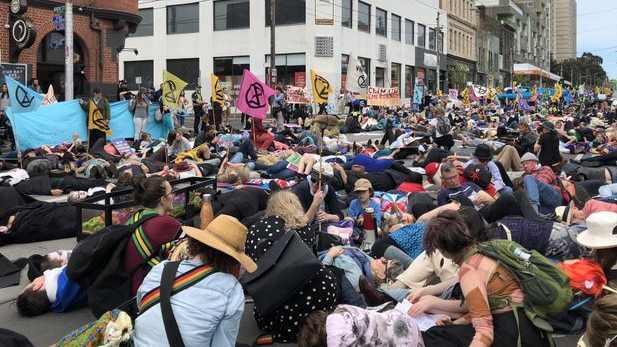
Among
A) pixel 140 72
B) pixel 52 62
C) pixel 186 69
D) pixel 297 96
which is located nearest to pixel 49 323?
pixel 52 62

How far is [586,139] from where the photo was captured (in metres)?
18.7

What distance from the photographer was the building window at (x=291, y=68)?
39312 mm

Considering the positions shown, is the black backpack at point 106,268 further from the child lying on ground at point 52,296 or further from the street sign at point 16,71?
the street sign at point 16,71

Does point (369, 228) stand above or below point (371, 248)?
above

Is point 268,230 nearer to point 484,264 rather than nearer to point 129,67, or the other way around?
point 484,264

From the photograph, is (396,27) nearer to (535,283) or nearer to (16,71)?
(16,71)

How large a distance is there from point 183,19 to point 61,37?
Result: 2282 cm

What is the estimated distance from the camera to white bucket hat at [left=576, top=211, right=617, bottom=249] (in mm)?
3945

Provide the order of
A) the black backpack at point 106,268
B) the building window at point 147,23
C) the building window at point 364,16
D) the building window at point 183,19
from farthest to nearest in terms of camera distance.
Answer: the building window at point 147,23 < the building window at point 183,19 < the building window at point 364,16 < the black backpack at point 106,268

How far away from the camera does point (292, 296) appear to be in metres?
4.41

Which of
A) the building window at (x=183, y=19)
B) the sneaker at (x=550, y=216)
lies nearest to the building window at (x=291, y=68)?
the building window at (x=183, y=19)

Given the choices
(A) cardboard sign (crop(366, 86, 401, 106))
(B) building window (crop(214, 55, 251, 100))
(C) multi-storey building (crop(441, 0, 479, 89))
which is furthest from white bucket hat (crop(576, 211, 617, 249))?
(C) multi-storey building (crop(441, 0, 479, 89))

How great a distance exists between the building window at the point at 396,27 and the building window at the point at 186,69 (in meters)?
15.6

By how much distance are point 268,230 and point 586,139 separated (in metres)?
16.6
